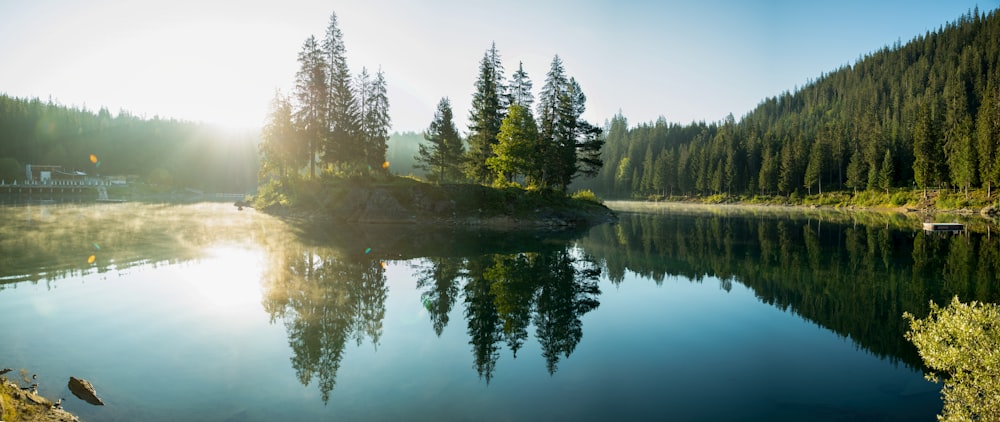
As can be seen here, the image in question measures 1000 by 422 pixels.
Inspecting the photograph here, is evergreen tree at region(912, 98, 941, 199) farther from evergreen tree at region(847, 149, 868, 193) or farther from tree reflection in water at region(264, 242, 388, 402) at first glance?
tree reflection in water at region(264, 242, 388, 402)

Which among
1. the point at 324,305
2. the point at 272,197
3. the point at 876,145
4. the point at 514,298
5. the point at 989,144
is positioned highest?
the point at 876,145

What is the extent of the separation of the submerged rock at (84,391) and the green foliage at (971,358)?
14.9 metres

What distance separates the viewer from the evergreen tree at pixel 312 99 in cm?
6303

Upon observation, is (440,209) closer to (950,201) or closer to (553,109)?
(553,109)

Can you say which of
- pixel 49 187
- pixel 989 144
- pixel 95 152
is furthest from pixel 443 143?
pixel 95 152

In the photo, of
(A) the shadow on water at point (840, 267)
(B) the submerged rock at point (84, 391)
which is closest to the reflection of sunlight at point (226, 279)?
(B) the submerged rock at point (84, 391)

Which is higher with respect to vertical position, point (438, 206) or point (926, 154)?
point (926, 154)

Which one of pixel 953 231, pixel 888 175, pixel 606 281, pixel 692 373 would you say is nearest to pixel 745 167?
pixel 888 175

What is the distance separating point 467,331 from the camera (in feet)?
49.0

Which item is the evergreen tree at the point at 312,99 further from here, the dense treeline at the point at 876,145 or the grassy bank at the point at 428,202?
the dense treeline at the point at 876,145

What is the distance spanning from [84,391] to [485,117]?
5718 centimetres

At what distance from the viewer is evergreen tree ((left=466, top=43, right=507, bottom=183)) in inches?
2534

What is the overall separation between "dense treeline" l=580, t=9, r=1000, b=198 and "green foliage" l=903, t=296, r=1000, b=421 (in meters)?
93.8

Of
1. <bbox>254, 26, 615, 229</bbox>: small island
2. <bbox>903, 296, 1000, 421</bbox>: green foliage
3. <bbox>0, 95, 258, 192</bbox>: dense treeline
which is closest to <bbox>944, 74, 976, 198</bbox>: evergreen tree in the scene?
<bbox>254, 26, 615, 229</bbox>: small island
